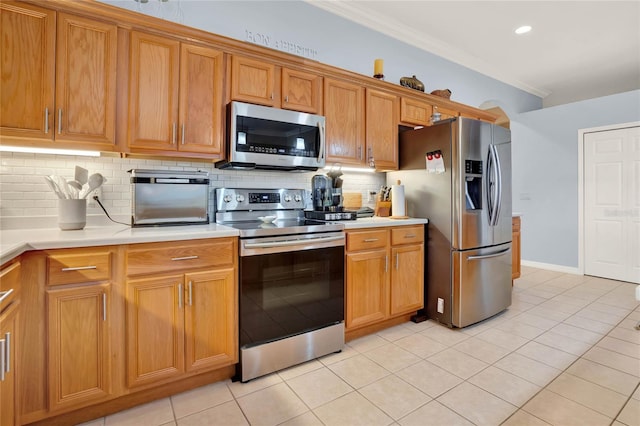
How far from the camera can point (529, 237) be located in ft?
16.7

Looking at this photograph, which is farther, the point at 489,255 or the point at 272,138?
the point at 489,255

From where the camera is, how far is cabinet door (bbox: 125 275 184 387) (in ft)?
5.39

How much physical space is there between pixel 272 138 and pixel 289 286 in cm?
109

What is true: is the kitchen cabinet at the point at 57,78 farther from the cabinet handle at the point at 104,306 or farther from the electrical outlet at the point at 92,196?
the cabinet handle at the point at 104,306

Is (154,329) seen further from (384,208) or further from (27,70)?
(384,208)

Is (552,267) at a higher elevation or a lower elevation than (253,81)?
lower

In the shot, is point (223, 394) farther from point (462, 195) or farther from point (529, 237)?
point (529, 237)

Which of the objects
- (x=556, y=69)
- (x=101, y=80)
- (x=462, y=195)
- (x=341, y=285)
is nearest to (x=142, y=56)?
(x=101, y=80)

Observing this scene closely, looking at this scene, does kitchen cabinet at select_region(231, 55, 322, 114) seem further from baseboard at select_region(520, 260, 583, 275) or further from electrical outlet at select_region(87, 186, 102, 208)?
baseboard at select_region(520, 260, 583, 275)

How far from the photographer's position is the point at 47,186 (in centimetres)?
195

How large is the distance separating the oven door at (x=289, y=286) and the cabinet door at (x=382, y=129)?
1.08m

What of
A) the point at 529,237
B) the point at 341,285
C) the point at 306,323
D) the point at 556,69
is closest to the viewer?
the point at 306,323

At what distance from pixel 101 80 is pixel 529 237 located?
5806 mm

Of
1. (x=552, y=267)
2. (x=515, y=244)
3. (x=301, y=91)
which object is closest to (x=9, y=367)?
(x=301, y=91)
